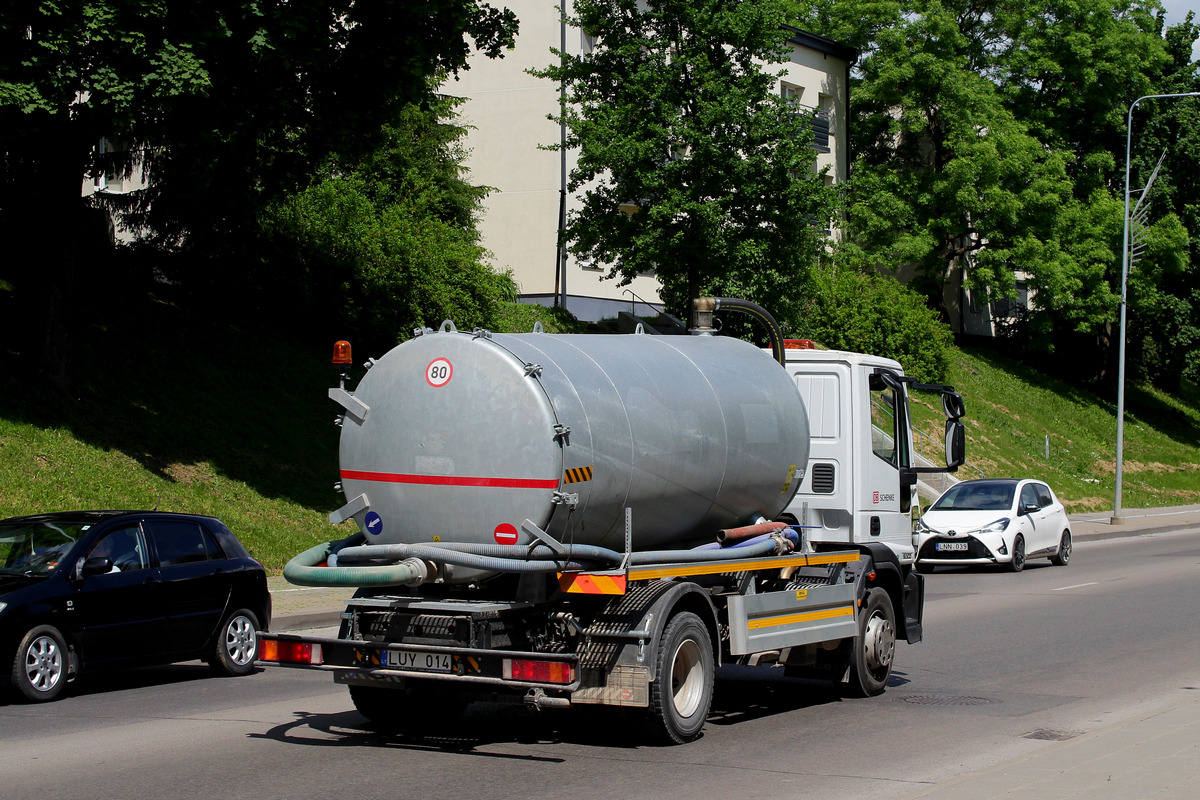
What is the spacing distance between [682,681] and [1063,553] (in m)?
17.4

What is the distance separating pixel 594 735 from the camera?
28.2 feet

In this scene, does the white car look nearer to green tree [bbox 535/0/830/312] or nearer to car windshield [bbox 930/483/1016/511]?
car windshield [bbox 930/483/1016/511]

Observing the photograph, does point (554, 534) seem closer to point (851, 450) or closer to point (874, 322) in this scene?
point (851, 450)

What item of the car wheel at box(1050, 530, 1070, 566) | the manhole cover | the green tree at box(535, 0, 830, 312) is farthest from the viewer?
the green tree at box(535, 0, 830, 312)

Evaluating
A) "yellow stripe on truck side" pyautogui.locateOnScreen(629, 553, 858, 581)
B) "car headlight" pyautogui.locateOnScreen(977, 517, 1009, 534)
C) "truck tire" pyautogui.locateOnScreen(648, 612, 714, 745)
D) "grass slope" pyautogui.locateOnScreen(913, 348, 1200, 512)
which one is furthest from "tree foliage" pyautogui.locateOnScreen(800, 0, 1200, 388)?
"truck tire" pyautogui.locateOnScreen(648, 612, 714, 745)

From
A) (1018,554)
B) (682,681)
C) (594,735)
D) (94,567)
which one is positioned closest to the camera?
(682,681)

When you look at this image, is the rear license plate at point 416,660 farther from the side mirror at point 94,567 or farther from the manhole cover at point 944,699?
the manhole cover at point 944,699

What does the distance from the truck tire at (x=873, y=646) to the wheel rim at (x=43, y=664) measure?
256 inches

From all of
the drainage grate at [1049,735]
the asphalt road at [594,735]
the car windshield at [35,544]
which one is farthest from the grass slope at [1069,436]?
the car windshield at [35,544]

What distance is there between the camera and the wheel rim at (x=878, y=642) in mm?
10359

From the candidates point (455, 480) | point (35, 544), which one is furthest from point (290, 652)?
point (35, 544)

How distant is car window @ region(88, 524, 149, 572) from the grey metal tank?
11.5 ft

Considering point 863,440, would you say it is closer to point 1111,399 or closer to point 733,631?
point 733,631

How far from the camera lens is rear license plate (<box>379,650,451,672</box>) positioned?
751 cm
